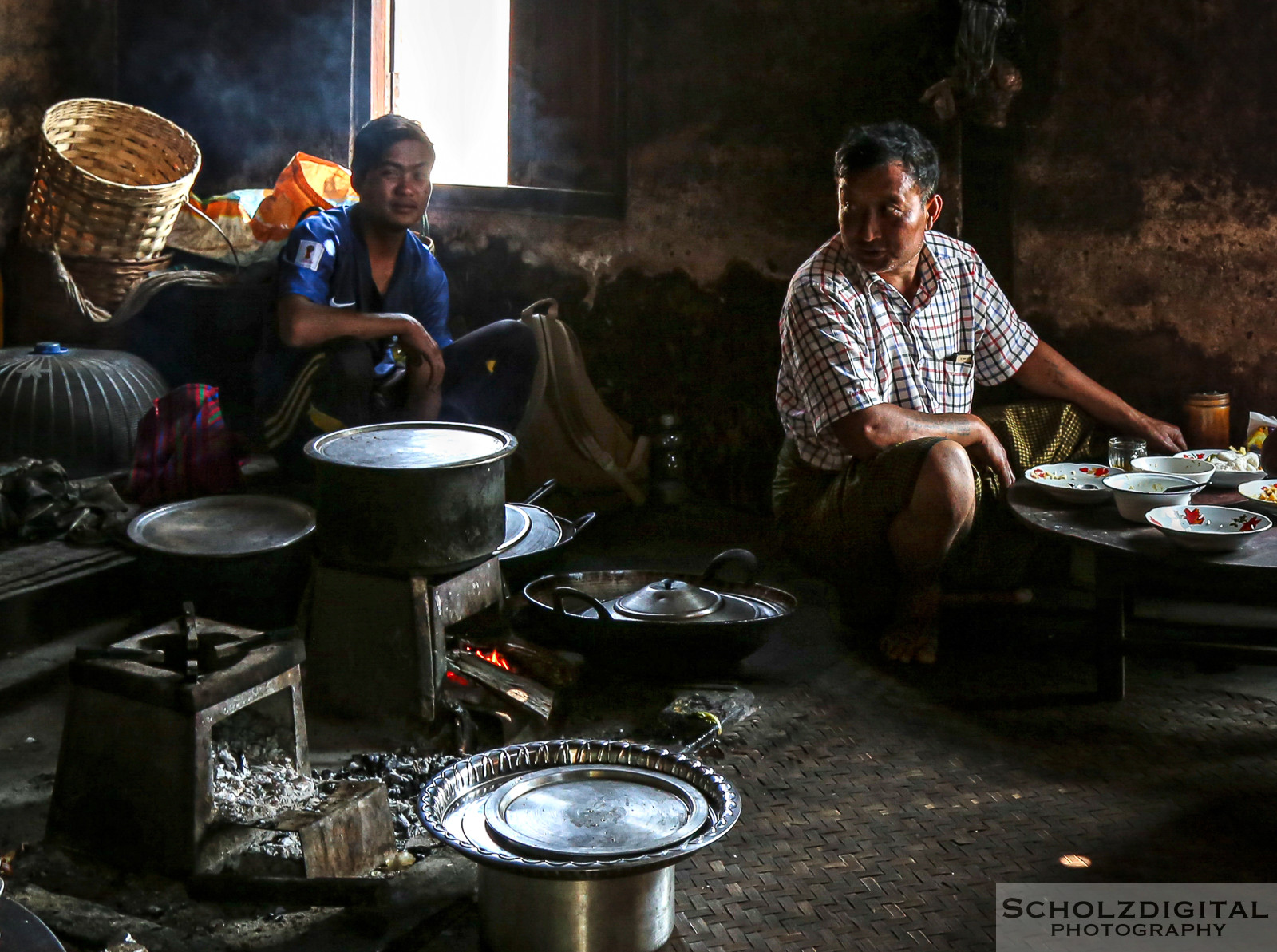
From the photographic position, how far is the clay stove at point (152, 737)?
2691 mm

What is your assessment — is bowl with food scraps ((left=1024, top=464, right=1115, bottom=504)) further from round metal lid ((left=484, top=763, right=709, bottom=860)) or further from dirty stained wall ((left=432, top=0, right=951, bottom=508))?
dirty stained wall ((left=432, top=0, right=951, bottom=508))

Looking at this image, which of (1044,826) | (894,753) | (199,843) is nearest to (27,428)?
(199,843)

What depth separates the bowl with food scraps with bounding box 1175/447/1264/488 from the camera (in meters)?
3.99

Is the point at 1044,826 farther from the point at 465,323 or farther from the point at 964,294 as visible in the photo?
the point at 465,323

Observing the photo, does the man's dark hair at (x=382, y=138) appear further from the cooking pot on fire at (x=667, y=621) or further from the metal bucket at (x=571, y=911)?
the metal bucket at (x=571, y=911)

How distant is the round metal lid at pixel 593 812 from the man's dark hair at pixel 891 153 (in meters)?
2.20

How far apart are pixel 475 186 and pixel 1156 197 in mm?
3222

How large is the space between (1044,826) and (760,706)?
984 millimetres

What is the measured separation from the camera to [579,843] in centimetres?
248

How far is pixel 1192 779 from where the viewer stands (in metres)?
3.36

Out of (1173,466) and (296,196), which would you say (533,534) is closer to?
(1173,466)

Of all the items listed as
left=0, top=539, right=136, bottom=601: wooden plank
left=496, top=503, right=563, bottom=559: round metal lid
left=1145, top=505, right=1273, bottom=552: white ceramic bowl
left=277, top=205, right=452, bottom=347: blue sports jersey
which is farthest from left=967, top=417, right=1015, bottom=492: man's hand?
left=0, top=539, right=136, bottom=601: wooden plank

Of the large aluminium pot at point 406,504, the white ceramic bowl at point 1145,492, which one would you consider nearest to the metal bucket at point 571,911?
the large aluminium pot at point 406,504

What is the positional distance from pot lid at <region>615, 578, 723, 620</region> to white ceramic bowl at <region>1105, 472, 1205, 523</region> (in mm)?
1238
